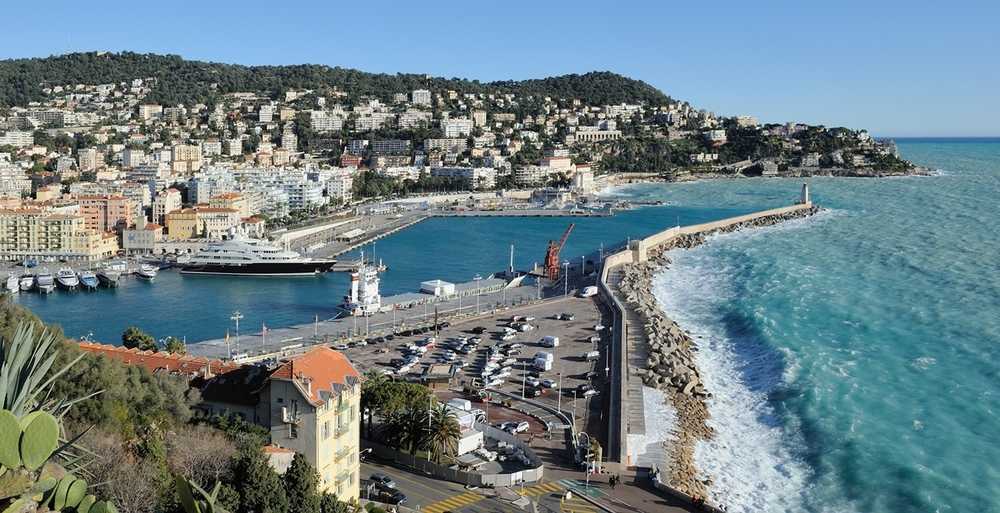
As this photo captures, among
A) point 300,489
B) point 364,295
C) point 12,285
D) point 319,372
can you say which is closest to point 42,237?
point 12,285

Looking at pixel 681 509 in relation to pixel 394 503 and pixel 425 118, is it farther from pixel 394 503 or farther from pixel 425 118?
pixel 425 118

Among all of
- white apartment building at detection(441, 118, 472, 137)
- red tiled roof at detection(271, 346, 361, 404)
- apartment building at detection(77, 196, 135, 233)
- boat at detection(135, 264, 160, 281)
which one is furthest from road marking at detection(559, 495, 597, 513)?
white apartment building at detection(441, 118, 472, 137)

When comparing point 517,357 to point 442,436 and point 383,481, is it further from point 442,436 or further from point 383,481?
point 383,481

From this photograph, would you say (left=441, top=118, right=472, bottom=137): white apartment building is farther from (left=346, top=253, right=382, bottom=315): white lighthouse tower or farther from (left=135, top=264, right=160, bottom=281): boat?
(left=346, top=253, right=382, bottom=315): white lighthouse tower

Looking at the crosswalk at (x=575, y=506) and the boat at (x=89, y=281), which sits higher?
the crosswalk at (x=575, y=506)

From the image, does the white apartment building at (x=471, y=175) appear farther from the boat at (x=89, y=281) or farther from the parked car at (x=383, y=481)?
the parked car at (x=383, y=481)

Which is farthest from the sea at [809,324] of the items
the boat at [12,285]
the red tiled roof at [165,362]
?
the red tiled roof at [165,362]

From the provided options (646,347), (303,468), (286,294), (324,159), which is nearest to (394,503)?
(303,468)
